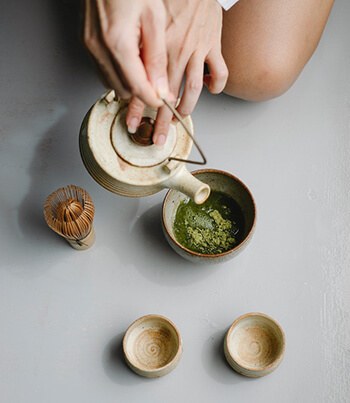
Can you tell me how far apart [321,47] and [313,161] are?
447mm

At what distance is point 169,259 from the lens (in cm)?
171

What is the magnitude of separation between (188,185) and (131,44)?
0.37 meters

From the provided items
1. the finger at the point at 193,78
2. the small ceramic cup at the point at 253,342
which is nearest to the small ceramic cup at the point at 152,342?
the small ceramic cup at the point at 253,342

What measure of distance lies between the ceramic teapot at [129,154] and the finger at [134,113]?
0.06 m

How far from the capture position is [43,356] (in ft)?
5.24

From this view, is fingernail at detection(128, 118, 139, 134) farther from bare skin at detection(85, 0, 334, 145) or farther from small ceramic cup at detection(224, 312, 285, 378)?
small ceramic cup at detection(224, 312, 285, 378)

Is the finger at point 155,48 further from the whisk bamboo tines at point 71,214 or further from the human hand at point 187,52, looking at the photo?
the whisk bamboo tines at point 71,214

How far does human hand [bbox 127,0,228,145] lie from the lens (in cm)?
129

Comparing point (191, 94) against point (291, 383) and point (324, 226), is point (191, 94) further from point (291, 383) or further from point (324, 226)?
point (291, 383)

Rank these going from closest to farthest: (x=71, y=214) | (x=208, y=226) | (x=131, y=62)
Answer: (x=131, y=62) → (x=71, y=214) → (x=208, y=226)

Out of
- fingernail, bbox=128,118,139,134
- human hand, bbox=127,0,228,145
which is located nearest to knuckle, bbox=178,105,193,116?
human hand, bbox=127,0,228,145

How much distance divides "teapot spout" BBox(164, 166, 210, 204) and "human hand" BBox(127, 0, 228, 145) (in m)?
0.10

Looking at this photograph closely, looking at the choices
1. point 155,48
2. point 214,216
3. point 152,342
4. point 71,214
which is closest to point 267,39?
point 214,216

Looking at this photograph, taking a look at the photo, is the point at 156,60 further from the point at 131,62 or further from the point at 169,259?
the point at 169,259
